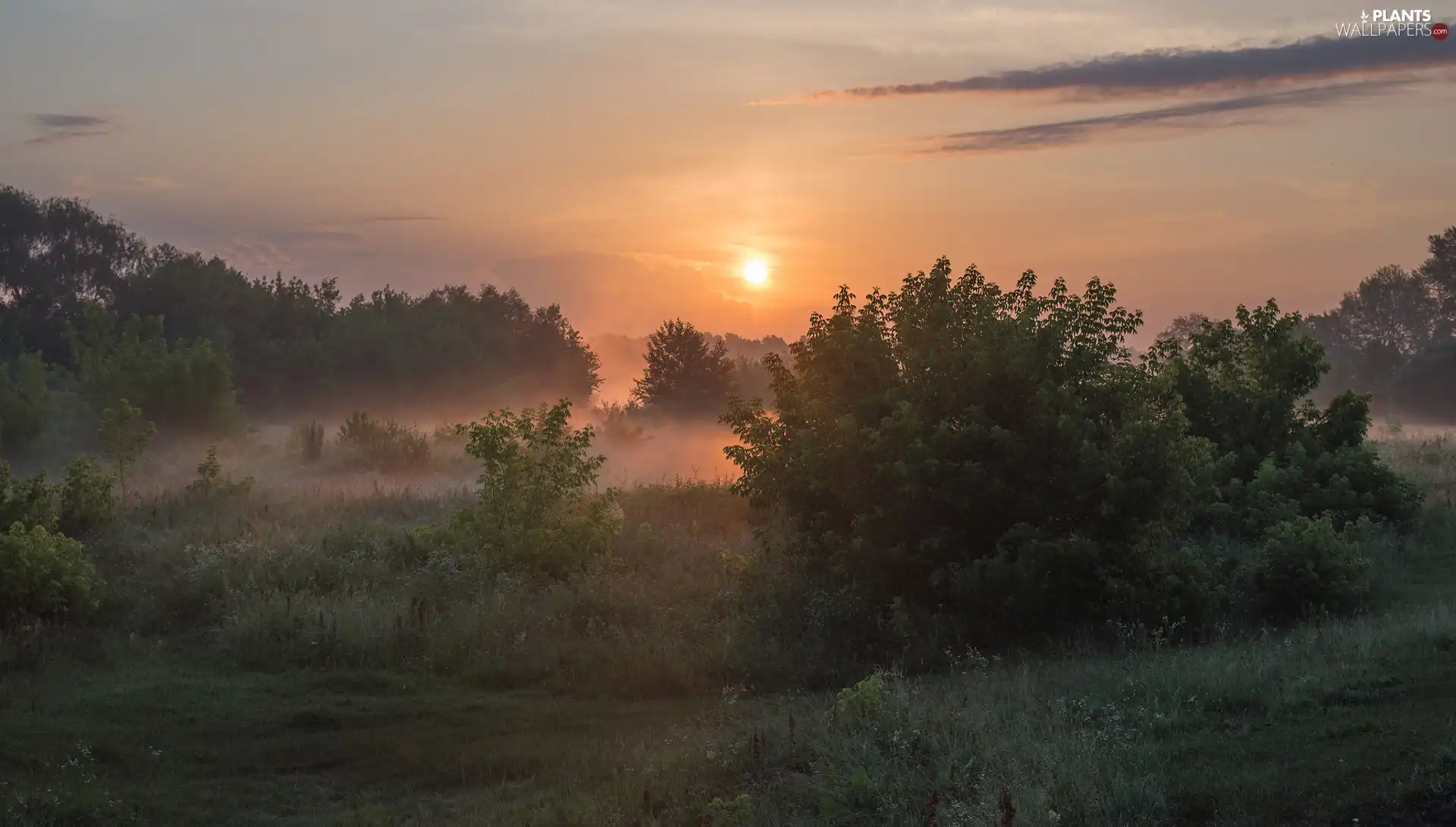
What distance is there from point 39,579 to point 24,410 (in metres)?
23.6

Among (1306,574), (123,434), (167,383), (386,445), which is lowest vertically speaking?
(1306,574)

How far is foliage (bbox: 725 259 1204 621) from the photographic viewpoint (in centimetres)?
1393

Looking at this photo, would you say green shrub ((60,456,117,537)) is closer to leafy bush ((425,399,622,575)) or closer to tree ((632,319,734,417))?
leafy bush ((425,399,622,575))

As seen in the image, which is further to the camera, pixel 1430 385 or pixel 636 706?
pixel 1430 385

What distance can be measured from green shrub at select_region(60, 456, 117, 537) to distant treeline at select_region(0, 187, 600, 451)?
120 ft

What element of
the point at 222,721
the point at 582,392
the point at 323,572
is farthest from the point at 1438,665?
the point at 582,392

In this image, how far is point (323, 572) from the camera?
Answer: 17062mm

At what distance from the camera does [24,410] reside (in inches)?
1367

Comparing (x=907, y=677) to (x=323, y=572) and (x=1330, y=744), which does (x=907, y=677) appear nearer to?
(x=1330, y=744)

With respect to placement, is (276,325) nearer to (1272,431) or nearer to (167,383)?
(167,383)

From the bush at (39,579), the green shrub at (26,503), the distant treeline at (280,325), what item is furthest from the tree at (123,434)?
the distant treeline at (280,325)

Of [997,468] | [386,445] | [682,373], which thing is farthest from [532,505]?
[682,373]

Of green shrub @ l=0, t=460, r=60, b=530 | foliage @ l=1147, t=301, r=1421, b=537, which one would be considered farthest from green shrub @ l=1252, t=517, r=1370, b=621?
green shrub @ l=0, t=460, r=60, b=530

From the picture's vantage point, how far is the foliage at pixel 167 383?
121ft
